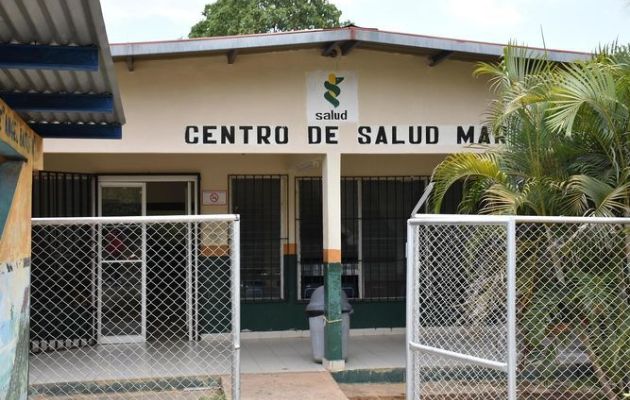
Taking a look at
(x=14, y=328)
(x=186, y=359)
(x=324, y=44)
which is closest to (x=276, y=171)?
(x=324, y=44)

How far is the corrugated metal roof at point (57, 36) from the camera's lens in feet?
10.8

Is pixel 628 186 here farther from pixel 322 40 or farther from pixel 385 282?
pixel 385 282

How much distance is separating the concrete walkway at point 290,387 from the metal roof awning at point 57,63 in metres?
3.74

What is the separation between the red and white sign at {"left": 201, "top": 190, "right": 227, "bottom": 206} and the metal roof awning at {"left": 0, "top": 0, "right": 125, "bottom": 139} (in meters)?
6.28

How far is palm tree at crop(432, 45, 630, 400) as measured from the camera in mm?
6301

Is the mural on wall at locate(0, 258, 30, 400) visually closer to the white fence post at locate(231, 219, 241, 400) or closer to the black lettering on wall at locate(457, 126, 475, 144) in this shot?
the white fence post at locate(231, 219, 241, 400)

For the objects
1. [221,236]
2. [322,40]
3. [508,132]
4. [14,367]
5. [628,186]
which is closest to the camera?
[14,367]

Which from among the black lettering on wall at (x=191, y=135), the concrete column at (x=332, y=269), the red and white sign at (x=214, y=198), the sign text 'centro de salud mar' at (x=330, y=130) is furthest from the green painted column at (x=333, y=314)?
the red and white sign at (x=214, y=198)

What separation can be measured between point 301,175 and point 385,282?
6.90 feet

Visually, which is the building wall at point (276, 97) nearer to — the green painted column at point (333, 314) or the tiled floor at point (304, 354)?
the green painted column at point (333, 314)

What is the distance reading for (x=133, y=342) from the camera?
11.1 metres

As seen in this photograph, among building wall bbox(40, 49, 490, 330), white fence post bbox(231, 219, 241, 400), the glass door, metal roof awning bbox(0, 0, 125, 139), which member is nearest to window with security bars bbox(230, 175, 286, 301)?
the glass door

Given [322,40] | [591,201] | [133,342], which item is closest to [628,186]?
[591,201]

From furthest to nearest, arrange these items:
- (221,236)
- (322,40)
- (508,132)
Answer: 1. (221,236)
2. (322,40)
3. (508,132)
